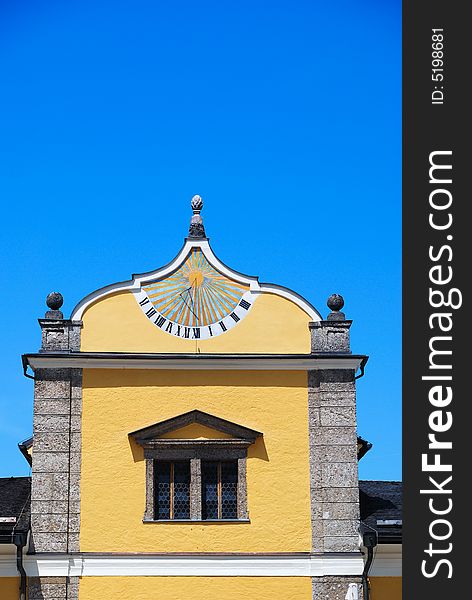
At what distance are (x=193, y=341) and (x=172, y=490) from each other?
3.11 metres

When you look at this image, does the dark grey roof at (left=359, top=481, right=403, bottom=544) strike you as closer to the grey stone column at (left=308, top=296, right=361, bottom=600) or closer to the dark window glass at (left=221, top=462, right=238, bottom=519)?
the grey stone column at (left=308, top=296, right=361, bottom=600)

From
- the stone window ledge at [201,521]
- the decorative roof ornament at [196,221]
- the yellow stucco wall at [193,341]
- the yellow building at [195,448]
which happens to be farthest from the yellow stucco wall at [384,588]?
the decorative roof ornament at [196,221]

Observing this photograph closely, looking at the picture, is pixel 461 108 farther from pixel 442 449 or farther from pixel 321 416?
pixel 321 416

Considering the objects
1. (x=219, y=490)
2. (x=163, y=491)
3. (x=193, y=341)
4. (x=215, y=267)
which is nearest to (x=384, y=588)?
(x=219, y=490)

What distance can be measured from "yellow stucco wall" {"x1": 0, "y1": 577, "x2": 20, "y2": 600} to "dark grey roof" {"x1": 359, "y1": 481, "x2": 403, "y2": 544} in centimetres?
716

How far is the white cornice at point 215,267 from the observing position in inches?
1068

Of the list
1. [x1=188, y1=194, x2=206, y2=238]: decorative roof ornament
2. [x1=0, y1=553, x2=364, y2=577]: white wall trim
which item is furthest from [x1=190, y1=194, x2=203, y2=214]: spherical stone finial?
[x1=0, y1=553, x2=364, y2=577]: white wall trim

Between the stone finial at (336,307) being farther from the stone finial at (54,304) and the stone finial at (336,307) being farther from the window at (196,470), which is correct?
the stone finial at (54,304)

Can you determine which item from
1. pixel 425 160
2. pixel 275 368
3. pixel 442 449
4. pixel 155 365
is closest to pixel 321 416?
pixel 275 368

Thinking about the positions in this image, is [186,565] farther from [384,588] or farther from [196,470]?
[384,588]

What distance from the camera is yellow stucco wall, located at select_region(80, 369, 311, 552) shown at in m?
26.1

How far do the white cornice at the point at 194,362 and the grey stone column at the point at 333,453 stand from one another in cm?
16

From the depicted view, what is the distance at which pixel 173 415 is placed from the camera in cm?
2664

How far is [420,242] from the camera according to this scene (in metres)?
21.8
